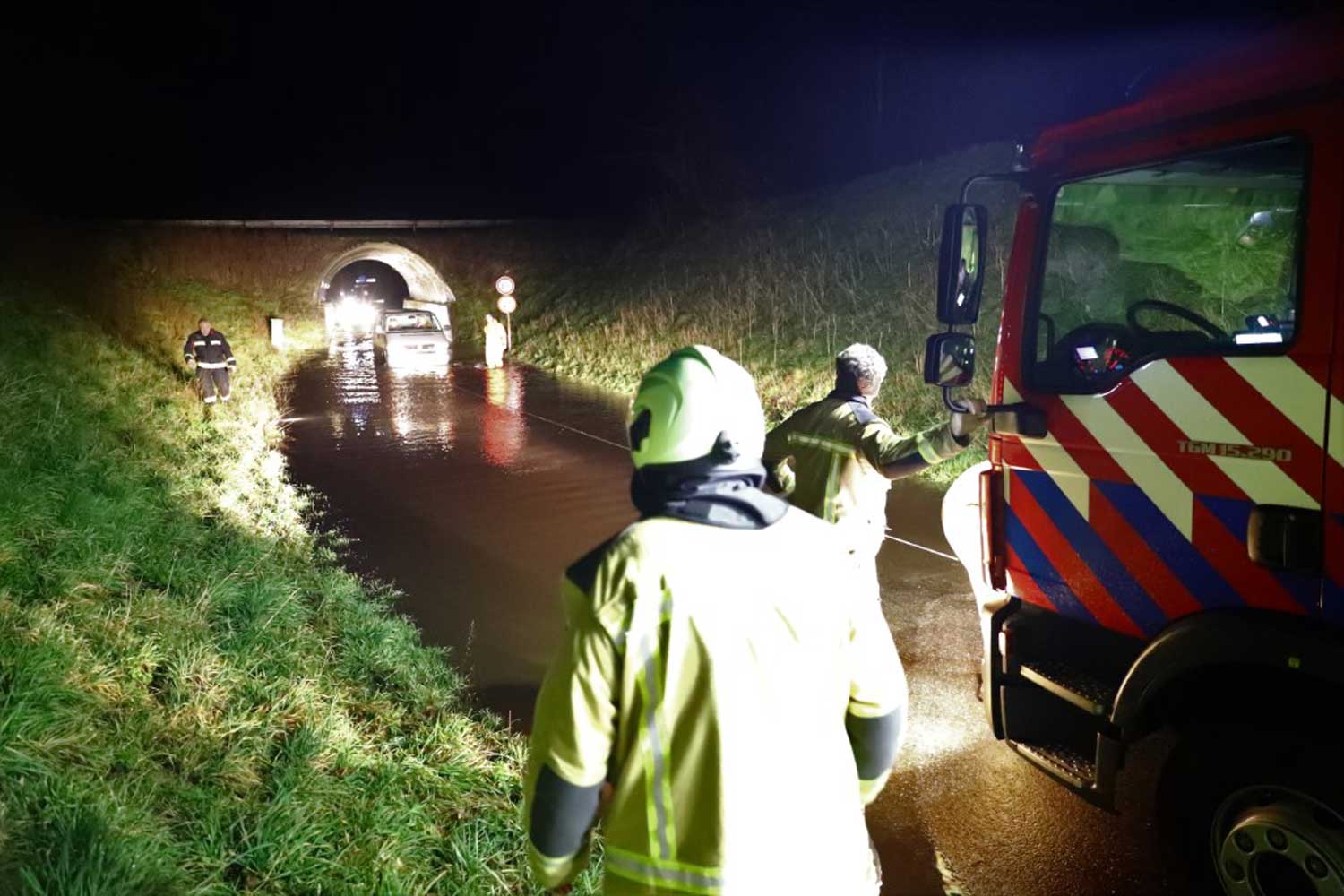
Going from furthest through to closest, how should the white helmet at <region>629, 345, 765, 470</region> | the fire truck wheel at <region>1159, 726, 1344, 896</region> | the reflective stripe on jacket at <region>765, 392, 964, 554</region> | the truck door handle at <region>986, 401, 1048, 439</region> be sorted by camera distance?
the reflective stripe on jacket at <region>765, 392, 964, 554</region>, the truck door handle at <region>986, 401, 1048, 439</region>, the fire truck wheel at <region>1159, 726, 1344, 896</region>, the white helmet at <region>629, 345, 765, 470</region>

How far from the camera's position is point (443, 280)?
32719 mm

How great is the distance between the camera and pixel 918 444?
359cm

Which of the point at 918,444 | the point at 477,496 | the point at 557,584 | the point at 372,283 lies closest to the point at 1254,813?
the point at 918,444

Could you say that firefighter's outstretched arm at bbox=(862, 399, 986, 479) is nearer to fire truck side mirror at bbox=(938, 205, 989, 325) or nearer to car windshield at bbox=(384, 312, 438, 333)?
fire truck side mirror at bbox=(938, 205, 989, 325)

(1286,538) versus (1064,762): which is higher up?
(1286,538)

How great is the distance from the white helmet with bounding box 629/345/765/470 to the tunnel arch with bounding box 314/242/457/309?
105ft

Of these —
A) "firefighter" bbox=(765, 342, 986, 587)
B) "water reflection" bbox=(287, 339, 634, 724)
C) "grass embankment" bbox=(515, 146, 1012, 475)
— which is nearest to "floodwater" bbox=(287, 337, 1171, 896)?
"water reflection" bbox=(287, 339, 634, 724)

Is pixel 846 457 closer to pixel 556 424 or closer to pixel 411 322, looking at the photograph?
pixel 556 424

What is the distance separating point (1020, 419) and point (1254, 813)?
135cm

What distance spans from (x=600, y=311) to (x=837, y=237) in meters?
7.44

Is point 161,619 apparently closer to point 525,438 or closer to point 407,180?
point 525,438

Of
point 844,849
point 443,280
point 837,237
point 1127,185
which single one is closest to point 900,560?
point 1127,185

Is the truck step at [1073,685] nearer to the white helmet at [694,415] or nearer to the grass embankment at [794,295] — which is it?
the white helmet at [694,415]

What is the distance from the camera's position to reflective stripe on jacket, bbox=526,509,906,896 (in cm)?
149
